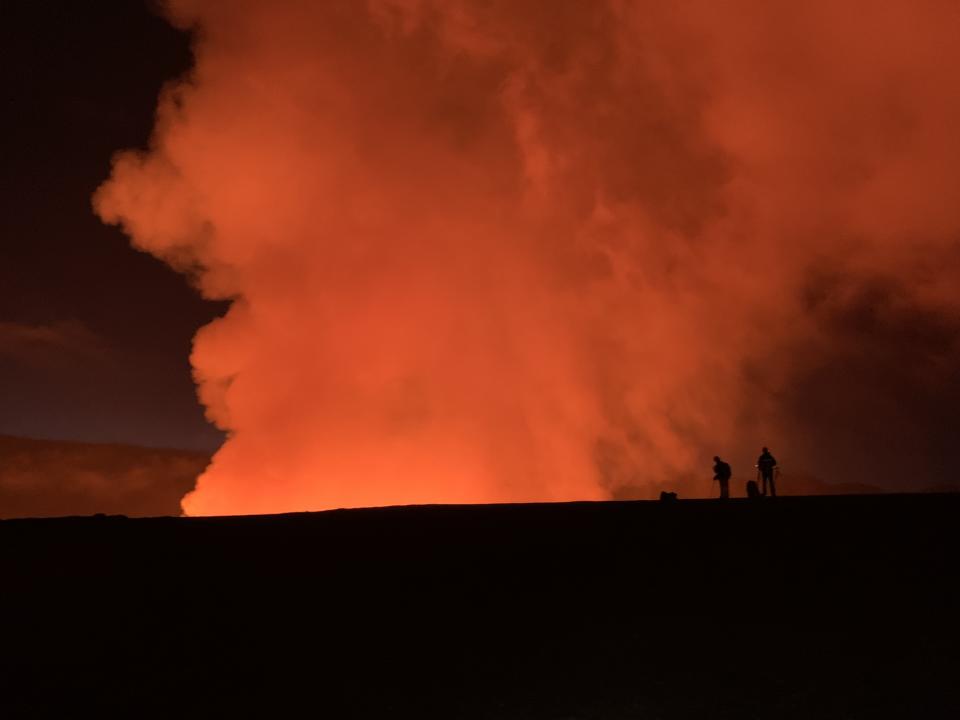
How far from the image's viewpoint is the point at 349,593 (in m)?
11.2

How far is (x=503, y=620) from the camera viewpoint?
9773 mm

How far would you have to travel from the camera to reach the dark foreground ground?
7.62 meters

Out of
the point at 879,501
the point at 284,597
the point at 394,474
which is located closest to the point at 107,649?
the point at 284,597

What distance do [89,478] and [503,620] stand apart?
102 m

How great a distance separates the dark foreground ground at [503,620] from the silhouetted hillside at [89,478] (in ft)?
276

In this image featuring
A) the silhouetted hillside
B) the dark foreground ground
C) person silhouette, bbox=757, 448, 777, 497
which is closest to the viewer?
the dark foreground ground

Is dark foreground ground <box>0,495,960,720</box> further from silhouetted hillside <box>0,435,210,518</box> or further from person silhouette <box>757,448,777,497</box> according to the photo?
silhouetted hillside <box>0,435,210,518</box>

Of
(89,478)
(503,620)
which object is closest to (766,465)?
(503,620)

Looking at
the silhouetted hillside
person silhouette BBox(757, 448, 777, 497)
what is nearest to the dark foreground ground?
person silhouette BBox(757, 448, 777, 497)

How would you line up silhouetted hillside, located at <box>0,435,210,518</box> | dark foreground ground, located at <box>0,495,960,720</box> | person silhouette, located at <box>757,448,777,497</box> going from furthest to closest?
1. silhouetted hillside, located at <box>0,435,210,518</box>
2. person silhouette, located at <box>757,448,777,497</box>
3. dark foreground ground, located at <box>0,495,960,720</box>

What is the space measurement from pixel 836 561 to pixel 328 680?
Answer: 757 cm

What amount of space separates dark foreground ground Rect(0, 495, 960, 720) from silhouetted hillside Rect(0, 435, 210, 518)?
84.2m

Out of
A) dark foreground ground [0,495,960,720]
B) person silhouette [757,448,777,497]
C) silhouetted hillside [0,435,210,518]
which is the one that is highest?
silhouetted hillside [0,435,210,518]

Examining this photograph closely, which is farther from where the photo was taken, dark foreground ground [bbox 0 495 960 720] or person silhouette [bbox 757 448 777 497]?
person silhouette [bbox 757 448 777 497]
